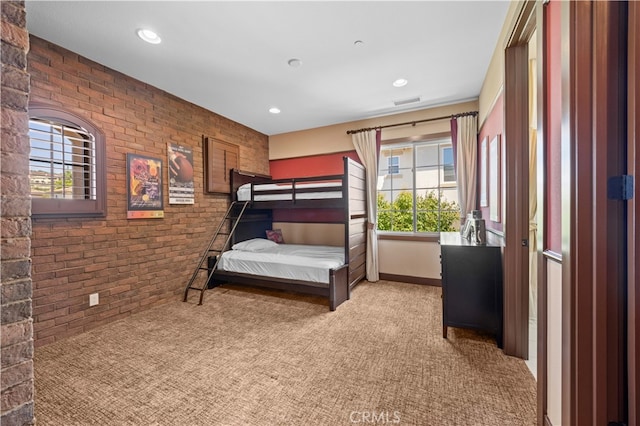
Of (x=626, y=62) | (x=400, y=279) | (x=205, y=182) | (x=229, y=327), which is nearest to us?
(x=626, y=62)

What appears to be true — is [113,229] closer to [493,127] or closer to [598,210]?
[598,210]

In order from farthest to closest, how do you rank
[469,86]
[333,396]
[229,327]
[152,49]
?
1. [469,86]
2. [229,327]
3. [152,49]
4. [333,396]

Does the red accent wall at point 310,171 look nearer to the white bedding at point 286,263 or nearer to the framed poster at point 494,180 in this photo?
the white bedding at point 286,263

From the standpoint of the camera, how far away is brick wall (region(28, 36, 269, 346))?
7.58 feet

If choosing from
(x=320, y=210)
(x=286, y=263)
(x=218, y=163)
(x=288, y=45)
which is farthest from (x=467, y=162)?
(x=218, y=163)

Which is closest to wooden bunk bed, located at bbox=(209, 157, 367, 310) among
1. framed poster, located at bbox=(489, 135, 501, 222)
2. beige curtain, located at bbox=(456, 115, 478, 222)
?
beige curtain, located at bbox=(456, 115, 478, 222)

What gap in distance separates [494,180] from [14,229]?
3204 millimetres

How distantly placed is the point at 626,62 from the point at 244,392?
8.19 feet

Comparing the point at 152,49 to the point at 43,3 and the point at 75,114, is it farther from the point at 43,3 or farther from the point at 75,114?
the point at 75,114

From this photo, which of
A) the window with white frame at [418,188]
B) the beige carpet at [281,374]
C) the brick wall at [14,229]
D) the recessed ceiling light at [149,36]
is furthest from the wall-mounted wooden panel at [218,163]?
the brick wall at [14,229]

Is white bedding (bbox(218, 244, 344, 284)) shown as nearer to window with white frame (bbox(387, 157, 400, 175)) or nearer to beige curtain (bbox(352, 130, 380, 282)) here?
beige curtain (bbox(352, 130, 380, 282))

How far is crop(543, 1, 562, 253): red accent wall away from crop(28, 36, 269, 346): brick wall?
371 cm

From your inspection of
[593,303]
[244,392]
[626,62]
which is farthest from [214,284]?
[626,62]

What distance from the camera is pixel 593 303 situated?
957 millimetres
